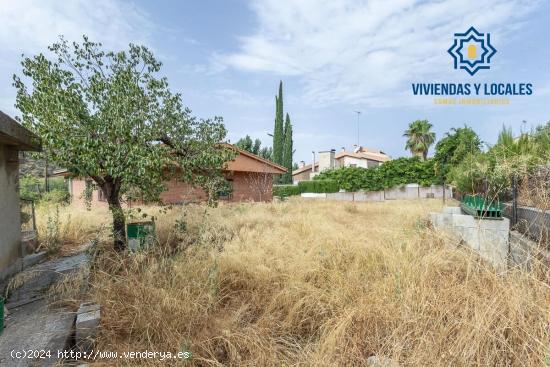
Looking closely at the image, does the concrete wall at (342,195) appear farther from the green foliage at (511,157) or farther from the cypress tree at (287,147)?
the green foliage at (511,157)

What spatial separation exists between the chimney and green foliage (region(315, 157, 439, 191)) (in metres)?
16.9

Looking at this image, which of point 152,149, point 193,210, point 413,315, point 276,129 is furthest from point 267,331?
point 276,129

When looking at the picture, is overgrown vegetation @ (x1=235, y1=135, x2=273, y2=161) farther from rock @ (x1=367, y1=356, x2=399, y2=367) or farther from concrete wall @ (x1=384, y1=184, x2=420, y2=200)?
rock @ (x1=367, y1=356, x2=399, y2=367)

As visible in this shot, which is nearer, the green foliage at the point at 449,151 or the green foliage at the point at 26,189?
the green foliage at the point at 26,189

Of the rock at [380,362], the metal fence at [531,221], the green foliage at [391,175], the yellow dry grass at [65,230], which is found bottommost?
the rock at [380,362]

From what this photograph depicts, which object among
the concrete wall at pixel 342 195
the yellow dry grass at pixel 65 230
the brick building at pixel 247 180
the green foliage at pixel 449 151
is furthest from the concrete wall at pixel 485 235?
the concrete wall at pixel 342 195

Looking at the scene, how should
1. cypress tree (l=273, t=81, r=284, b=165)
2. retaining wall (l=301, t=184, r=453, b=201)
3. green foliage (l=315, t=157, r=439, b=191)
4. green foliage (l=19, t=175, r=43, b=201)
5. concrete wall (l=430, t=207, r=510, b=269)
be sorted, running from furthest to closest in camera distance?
1. cypress tree (l=273, t=81, r=284, b=165)
2. green foliage (l=315, t=157, r=439, b=191)
3. retaining wall (l=301, t=184, r=453, b=201)
4. green foliage (l=19, t=175, r=43, b=201)
5. concrete wall (l=430, t=207, r=510, b=269)

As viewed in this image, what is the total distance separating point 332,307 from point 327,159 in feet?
136

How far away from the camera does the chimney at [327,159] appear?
4344 centimetres

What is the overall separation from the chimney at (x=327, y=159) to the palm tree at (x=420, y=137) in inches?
417

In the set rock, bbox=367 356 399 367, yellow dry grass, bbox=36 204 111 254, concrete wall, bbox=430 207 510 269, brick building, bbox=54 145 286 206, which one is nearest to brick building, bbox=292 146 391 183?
brick building, bbox=54 145 286 206

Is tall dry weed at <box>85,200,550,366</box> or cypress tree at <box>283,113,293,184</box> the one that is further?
cypress tree at <box>283,113,293,184</box>

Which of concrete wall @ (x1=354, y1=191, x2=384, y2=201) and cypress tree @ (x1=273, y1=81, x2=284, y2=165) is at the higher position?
cypress tree @ (x1=273, y1=81, x2=284, y2=165)

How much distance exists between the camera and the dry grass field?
7.57 feet
